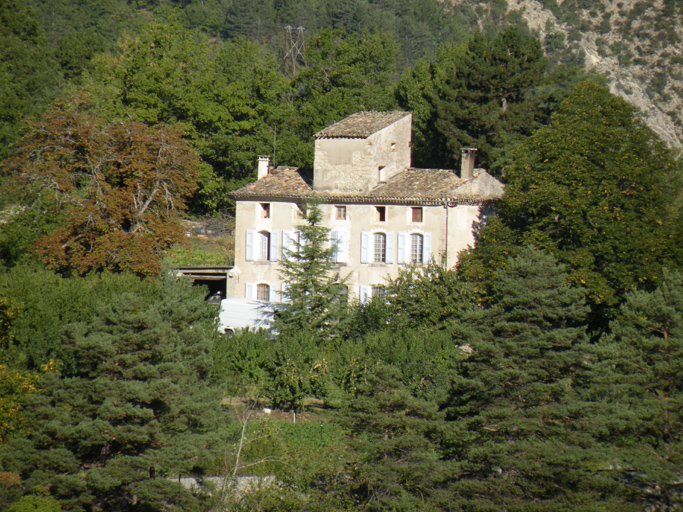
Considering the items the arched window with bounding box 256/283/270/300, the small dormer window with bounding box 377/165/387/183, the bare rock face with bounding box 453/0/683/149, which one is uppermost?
the bare rock face with bounding box 453/0/683/149

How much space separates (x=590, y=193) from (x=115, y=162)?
63.0 ft

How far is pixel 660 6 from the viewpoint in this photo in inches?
3696

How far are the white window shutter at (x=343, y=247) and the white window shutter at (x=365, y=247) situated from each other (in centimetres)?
68

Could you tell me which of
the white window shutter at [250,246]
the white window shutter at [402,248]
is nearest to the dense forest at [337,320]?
the white window shutter at [402,248]

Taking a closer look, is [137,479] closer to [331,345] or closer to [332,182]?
[331,345]

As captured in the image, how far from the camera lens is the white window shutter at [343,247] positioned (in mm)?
39406

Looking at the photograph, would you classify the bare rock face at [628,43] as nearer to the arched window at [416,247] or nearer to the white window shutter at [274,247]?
the arched window at [416,247]

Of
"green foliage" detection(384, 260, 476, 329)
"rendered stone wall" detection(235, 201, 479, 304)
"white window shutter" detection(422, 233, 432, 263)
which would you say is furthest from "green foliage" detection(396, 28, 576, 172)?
"green foliage" detection(384, 260, 476, 329)

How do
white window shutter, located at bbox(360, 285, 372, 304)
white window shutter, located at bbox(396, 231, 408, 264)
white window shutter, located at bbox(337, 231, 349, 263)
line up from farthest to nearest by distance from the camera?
white window shutter, located at bbox(337, 231, 349, 263), white window shutter, located at bbox(360, 285, 372, 304), white window shutter, located at bbox(396, 231, 408, 264)

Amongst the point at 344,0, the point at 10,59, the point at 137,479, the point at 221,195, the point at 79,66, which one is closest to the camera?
the point at 137,479

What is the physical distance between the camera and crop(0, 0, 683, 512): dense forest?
847 inches

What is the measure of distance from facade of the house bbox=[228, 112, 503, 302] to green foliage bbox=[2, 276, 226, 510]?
15.4 m

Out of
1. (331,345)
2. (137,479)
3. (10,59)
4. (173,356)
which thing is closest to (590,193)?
(331,345)

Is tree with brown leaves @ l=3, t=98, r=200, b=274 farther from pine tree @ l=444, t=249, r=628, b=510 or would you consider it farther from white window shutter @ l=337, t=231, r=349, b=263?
pine tree @ l=444, t=249, r=628, b=510
